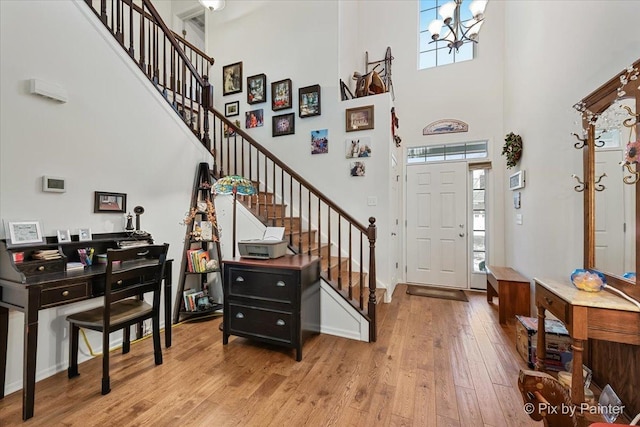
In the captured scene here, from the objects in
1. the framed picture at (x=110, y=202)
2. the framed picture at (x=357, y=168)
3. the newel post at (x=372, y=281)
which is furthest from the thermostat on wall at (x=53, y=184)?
the framed picture at (x=357, y=168)

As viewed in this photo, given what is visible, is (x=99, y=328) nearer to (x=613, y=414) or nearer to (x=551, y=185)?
(x=613, y=414)

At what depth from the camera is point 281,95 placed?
13.1 ft

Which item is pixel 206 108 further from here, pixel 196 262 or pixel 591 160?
pixel 591 160

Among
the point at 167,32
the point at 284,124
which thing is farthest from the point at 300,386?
the point at 167,32

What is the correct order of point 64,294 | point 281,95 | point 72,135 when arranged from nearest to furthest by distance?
point 64,294
point 72,135
point 281,95

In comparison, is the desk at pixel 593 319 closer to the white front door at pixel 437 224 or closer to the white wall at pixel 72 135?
the white front door at pixel 437 224

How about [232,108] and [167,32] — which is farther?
[232,108]

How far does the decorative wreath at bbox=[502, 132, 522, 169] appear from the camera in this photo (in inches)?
137

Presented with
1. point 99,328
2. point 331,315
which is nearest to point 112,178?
point 99,328

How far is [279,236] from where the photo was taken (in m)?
2.60

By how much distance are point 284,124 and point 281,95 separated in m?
0.43

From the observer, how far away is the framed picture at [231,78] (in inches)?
171

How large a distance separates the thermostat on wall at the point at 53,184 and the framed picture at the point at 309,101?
2.73 metres

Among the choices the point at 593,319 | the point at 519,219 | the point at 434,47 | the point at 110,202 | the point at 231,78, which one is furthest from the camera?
the point at 434,47
